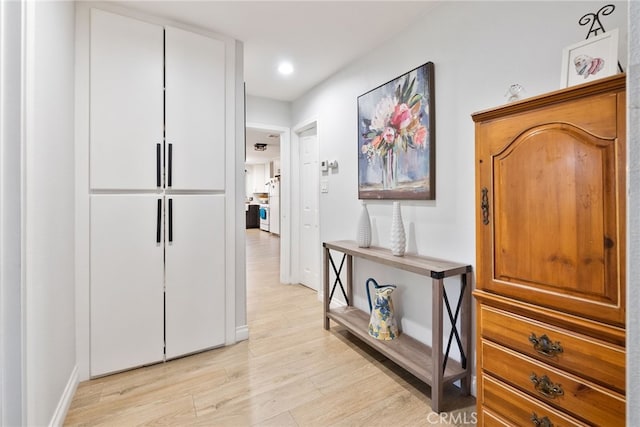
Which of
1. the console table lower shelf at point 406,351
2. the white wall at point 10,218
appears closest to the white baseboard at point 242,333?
the console table lower shelf at point 406,351

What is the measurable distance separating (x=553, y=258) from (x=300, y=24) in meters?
2.24

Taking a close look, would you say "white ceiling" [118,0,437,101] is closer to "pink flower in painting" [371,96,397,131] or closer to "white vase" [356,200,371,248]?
"pink flower in painting" [371,96,397,131]

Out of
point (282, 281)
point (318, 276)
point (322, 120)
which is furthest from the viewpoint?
point (282, 281)

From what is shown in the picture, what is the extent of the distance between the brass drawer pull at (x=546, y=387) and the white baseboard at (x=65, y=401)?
7.16 feet

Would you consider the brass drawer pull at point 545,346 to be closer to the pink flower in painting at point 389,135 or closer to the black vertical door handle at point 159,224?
the pink flower in painting at point 389,135

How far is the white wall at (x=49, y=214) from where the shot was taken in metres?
1.24

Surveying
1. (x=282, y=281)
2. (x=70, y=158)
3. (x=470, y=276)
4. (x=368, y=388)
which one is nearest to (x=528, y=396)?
(x=470, y=276)

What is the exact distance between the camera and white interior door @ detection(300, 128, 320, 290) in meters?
3.78

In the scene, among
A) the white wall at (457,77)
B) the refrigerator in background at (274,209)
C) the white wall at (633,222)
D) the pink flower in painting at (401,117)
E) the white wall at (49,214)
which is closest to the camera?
the white wall at (633,222)

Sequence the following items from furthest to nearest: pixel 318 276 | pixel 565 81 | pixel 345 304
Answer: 1. pixel 318 276
2. pixel 345 304
3. pixel 565 81

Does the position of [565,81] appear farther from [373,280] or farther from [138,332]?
[138,332]

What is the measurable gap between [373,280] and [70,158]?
2.27m

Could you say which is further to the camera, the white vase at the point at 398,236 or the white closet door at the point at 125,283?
the white vase at the point at 398,236

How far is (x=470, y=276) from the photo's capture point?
185 cm
